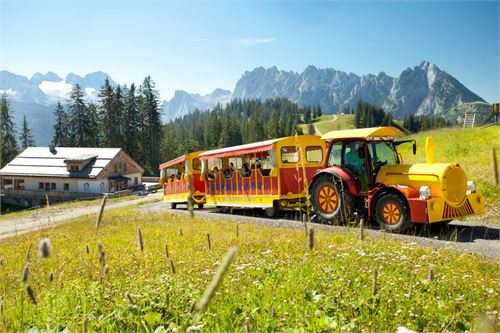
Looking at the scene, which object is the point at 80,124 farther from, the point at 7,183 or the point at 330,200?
the point at 330,200

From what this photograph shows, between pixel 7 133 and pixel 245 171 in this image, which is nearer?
pixel 245 171

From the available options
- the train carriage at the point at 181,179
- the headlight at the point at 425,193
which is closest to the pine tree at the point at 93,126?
the train carriage at the point at 181,179

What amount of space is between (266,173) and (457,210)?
7795 mm

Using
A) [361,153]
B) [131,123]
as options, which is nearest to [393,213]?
[361,153]

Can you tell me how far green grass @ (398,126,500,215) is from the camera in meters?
14.0

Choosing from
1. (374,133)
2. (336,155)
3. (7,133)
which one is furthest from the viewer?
(7,133)

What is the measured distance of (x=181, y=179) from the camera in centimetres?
2277

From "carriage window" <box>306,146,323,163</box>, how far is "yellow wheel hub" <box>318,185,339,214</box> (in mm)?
3477

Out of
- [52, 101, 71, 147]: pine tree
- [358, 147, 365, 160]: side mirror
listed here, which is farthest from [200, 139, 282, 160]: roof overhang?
[52, 101, 71, 147]: pine tree

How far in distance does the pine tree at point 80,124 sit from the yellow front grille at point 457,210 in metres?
80.3

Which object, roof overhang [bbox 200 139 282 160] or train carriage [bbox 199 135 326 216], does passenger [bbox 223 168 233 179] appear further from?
roof overhang [bbox 200 139 282 160]

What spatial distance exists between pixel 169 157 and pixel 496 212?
93.4 meters

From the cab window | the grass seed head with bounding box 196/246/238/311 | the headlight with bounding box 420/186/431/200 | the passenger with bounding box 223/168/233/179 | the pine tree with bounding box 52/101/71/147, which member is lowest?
the headlight with bounding box 420/186/431/200

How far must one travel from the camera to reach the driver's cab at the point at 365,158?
11922mm
